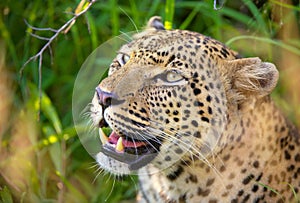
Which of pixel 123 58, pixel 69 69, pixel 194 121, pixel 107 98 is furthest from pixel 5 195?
pixel 69 69

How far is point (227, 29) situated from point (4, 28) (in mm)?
1683

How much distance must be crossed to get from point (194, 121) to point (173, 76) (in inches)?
10.1

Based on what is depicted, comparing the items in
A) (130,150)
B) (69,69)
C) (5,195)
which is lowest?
(69,69)

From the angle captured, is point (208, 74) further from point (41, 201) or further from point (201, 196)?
point (41, 201)

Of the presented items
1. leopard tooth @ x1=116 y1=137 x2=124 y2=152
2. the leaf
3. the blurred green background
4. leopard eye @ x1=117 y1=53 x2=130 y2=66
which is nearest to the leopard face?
leopard tooth @ x1=116 y1=137 x2=124 y2=152

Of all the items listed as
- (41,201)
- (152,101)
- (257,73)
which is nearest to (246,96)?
(257,73)

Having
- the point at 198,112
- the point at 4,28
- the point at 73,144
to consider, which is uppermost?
the point at 198,112

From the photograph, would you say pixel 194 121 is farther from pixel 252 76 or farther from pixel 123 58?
pixel 123 58

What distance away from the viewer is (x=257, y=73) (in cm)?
401

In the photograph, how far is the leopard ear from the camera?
13.1 feet

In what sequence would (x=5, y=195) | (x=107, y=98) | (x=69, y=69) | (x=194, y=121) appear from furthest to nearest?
(x=69, y=69) < (x=5, y=195) < (x=194, y=121) < (x=107, y=98)

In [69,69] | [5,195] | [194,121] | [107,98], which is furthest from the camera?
[69,69]

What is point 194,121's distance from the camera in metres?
4.05

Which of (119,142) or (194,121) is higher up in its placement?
(194,121)
